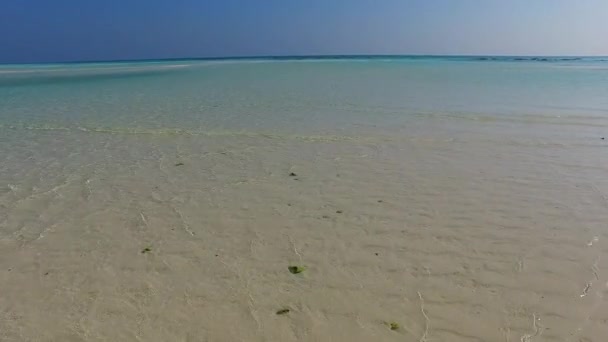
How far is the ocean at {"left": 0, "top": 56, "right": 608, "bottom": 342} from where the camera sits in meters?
3.62

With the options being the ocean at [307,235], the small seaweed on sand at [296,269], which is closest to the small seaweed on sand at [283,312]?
the ocean at [307,235]

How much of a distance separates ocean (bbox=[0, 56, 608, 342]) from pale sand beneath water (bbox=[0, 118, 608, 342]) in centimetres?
2

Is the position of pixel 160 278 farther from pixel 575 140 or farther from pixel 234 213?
pixel 575 140

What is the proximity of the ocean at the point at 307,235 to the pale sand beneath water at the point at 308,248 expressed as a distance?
0.07ft

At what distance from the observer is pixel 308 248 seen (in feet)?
15.8

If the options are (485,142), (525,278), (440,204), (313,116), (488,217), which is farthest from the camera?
(313,116)

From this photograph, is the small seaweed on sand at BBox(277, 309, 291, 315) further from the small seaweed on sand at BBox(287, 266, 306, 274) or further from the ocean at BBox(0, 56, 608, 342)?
the small seaweed on sand at BBox(287, 266, 306, 274)

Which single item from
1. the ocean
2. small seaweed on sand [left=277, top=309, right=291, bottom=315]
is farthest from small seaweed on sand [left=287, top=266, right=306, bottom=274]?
small seaweed on sand [left=277, top=309, right=291, bottom=315]

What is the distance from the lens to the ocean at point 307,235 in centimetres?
362

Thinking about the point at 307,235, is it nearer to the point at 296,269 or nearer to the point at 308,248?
the point at 308,248

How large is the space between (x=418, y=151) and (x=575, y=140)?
3525 millimetres

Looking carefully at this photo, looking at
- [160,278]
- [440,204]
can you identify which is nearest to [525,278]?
[440,204]

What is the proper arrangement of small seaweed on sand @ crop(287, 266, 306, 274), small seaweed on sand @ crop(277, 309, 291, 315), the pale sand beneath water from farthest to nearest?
small seaweed on sand @ crop(287, 266, 306, 274), small seaweed on sand @ crop(277, 309, 291, 315), the pale sand beneath water

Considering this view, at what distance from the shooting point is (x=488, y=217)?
5.57 meters
